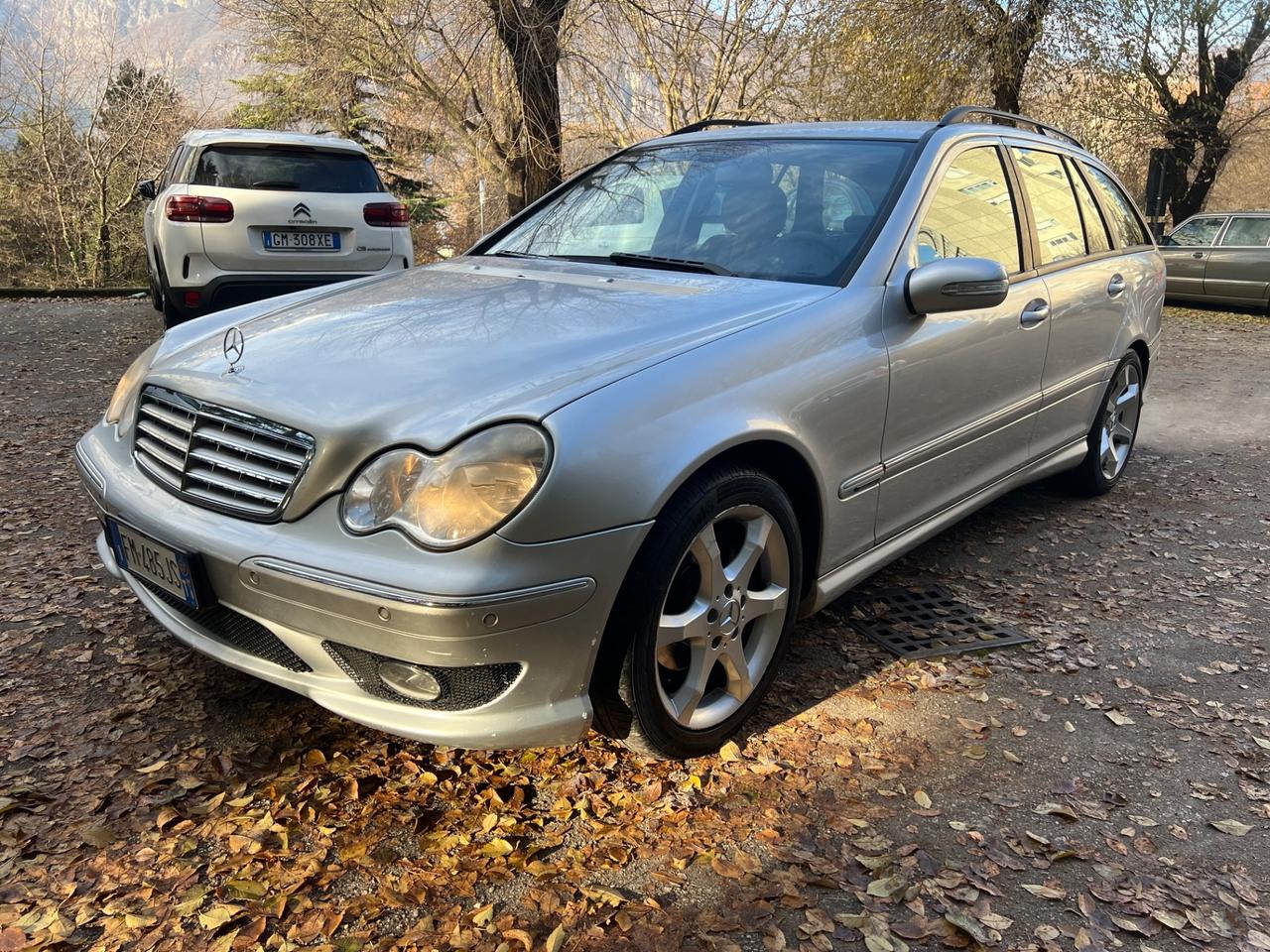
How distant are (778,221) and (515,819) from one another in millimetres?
2063

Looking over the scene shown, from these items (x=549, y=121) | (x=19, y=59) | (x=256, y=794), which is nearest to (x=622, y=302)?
(x=256, y=794)

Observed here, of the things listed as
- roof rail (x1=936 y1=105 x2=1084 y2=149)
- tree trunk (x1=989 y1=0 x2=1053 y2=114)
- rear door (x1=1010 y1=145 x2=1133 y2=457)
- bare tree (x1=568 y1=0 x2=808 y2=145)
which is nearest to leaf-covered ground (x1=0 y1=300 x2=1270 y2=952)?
rear door (x1=1010 y1=145 x2=1133 y2=457)

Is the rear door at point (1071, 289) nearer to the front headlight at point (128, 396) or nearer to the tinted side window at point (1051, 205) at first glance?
the tinted side window at point (1051, 205)

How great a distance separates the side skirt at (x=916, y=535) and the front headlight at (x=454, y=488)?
1.20 meters

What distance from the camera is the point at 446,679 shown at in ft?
6.69

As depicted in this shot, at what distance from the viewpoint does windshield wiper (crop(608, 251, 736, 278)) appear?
3.03 m

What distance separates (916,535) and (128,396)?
8.34 feet

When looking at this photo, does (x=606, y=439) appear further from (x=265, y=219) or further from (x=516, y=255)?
(x=265, y=219)

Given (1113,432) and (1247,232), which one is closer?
(1113,432)

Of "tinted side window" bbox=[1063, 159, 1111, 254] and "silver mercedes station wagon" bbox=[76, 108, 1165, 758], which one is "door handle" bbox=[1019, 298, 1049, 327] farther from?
"tinted side window" bbox=[1063, 159, 1111, 254]

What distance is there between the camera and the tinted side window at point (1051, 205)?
386 centimetres

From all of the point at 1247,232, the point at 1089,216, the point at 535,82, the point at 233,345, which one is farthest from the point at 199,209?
the point at 1247,232

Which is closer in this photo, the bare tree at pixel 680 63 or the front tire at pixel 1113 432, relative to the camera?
the front tire at pixel 1113 432

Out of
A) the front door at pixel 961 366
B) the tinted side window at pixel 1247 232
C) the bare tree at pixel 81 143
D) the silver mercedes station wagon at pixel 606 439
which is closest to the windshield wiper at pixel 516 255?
the silver mercedes station wagon at pixel 606 439
